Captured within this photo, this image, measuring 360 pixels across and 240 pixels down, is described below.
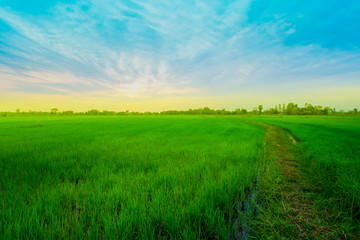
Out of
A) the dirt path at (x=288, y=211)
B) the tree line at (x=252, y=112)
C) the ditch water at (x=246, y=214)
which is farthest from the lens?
the tree line at (x=252, y=112)

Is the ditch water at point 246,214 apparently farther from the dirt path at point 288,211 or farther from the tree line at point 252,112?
the tree line at point 252,112

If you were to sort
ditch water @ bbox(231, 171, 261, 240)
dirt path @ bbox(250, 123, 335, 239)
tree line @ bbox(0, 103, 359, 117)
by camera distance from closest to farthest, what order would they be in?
dirt path @ bbox(250, 123, 335, 239) < ditch water @ bbox(231, 171, 261, 240) < tree line @ bbox(0, 103, 359, 117)

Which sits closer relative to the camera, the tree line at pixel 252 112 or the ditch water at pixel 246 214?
the ditch water at pixel 246 214

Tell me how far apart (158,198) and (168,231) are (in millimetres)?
586

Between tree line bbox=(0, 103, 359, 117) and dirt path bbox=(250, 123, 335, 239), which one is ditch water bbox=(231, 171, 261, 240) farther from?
tree line bbox=(0, 103, 359, 117)

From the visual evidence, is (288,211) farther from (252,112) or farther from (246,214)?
(252,112)

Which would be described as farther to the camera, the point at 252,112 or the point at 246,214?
the point at 252,112

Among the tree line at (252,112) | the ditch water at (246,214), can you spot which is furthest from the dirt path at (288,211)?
the tree line at (252,112)

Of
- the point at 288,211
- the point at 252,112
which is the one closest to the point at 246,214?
the point at 288,211

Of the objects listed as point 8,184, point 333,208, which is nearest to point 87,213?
point 8,184

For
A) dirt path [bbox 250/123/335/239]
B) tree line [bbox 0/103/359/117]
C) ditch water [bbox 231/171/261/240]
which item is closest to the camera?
dirt path [bbox 250/123/335/239]

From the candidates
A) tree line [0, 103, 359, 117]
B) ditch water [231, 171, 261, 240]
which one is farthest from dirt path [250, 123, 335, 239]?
tree line [0, 103, 359, 117]

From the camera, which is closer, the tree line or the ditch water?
the ditch water

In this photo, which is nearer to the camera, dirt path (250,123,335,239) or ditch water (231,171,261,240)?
dirt path (250,123,335,239)
